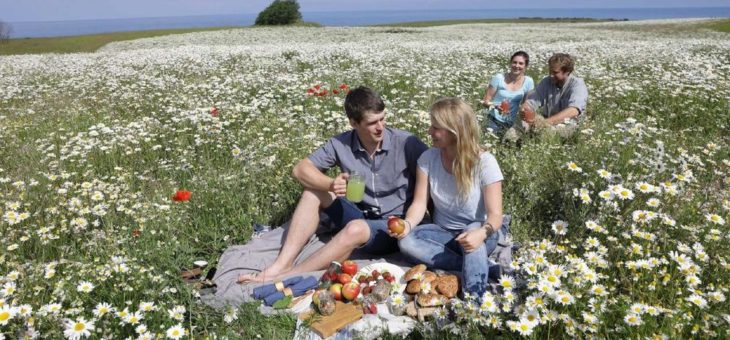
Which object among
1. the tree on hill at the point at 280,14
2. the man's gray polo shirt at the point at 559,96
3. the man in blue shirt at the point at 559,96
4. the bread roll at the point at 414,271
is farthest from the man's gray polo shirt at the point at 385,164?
the tree on hill at the point at 280,14

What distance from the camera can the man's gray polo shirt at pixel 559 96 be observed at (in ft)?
22.0

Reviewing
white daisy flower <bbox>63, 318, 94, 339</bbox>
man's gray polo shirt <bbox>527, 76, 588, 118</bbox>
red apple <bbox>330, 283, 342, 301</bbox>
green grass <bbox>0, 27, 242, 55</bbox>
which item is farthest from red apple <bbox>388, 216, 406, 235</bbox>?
green grass <bbox>0, 27, 242, 55</bbox>

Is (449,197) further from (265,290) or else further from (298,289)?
(265,290)

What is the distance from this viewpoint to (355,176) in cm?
389

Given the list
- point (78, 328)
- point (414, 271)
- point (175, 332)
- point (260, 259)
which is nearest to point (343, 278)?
point (414, 271)

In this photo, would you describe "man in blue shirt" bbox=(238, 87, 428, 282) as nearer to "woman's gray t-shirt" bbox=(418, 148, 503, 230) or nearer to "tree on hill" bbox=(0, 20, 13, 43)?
"woman's gray t-shirt" bbox=(418, 148, 503, 230)

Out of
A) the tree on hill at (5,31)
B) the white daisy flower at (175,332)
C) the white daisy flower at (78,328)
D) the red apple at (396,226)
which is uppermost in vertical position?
the tree on hill at (5,31)

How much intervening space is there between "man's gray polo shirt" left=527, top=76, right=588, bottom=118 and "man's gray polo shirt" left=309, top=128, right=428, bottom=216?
3.23 metres

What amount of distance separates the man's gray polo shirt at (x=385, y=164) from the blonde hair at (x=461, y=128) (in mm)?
655

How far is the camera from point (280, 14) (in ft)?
238

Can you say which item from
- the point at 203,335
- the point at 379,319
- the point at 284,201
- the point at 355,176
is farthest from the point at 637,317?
the point at 284,201

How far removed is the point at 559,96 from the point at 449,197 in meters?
3.76

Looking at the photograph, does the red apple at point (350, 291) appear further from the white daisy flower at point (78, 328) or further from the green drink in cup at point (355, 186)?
the white daisy flower at point (78, 328)

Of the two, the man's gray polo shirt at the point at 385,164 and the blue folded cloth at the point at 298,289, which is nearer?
the blue folded cloth at the point at 298,289
